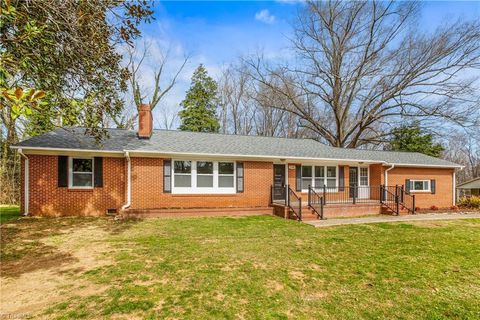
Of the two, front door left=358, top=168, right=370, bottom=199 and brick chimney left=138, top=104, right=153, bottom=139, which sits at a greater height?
brick chimney left=138, top=104, right=153, bottom=139

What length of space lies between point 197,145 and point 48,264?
8.57 meters

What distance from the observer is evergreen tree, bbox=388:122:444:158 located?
24234 mm

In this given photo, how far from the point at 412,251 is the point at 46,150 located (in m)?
13.2

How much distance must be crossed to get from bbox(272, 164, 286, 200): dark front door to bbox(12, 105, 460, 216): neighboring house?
0.18 feet

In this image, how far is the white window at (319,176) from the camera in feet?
48.4

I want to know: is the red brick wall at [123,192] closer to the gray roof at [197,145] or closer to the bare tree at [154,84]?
the gray roof at [197,145]

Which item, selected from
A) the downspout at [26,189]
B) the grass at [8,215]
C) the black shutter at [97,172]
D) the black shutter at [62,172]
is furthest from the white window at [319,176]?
the grass at [8,215]

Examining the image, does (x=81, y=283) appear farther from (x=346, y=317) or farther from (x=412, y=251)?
(x=412, y=251)

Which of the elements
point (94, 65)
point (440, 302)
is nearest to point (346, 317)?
point (440, 302)

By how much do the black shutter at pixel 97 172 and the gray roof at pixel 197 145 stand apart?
23.8 inches

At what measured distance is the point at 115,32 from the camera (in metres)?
6.82

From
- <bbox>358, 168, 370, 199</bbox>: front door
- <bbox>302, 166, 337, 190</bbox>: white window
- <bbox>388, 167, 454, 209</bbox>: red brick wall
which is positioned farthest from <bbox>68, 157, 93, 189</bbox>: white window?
<bbox>388, 167, 454, 209</bbox>: red brick wall

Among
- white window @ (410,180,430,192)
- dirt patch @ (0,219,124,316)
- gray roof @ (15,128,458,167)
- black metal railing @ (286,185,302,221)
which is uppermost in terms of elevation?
gray roof @ (15,128,458,167)

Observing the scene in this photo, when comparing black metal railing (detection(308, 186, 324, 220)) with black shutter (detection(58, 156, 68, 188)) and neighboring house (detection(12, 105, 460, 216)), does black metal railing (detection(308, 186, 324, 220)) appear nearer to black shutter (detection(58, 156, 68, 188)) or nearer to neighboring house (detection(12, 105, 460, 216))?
neighboring house (detection(12, 105, 460, 216))
